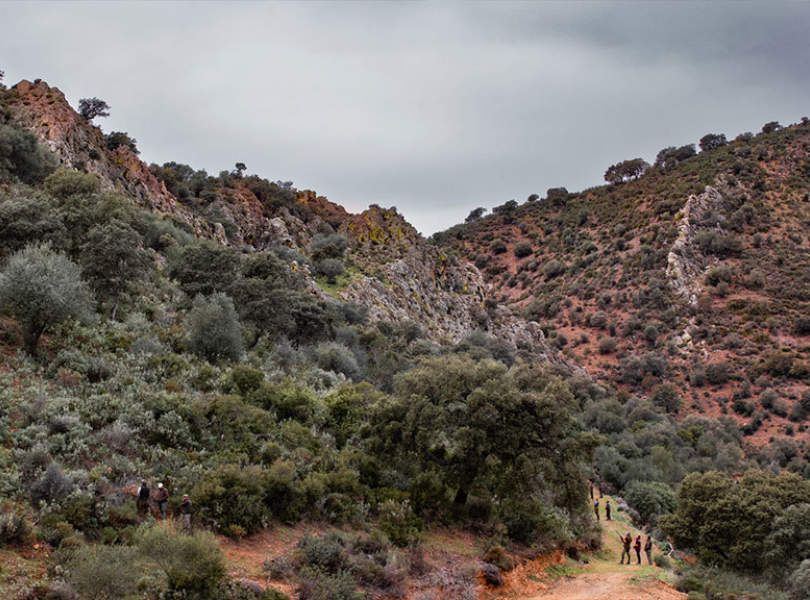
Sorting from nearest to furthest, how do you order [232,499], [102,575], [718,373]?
[102,575], [232,499], [718,373]

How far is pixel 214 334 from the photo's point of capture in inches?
880

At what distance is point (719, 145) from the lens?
98062 mm

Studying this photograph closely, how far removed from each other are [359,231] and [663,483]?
4021 cm

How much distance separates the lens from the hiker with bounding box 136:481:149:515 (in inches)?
471

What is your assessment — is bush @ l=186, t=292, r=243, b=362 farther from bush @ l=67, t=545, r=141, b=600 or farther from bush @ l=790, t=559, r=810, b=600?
bush @ l=790, t=559, r=810, b=600

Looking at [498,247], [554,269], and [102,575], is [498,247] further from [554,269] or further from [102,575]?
[102,575]

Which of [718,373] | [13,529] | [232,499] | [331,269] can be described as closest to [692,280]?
[718,373]

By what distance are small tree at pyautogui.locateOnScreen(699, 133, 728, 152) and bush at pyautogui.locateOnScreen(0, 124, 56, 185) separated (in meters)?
101

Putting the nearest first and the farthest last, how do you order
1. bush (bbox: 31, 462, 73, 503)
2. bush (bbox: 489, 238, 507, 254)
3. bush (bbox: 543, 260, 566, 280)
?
bush (bbox: 31, 462, 73, 503) < bush (bbox: 543, 260, 566, 280) < bush (bbox: 489, 238, 507, 254)

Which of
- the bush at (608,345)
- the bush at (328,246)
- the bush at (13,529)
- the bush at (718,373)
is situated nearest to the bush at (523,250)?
the bush at (608,345)

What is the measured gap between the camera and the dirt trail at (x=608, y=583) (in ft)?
48.6

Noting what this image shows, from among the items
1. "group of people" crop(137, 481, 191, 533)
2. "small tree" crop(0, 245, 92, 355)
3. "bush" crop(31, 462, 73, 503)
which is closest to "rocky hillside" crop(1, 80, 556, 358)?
"small tree" crop(0, 245, 92, 355)

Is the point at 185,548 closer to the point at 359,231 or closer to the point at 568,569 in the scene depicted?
the point at 568,569

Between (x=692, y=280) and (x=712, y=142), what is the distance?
154 ft
